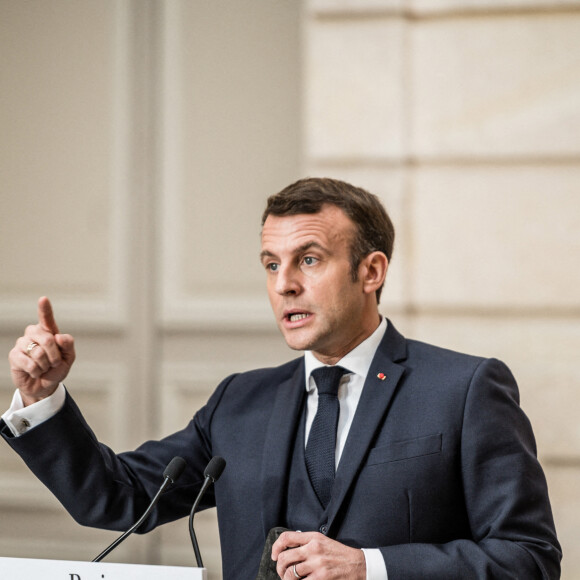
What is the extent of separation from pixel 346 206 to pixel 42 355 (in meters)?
0.81

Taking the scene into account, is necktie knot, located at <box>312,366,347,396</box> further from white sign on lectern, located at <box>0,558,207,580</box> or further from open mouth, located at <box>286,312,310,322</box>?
white sign on lectern, located at <box>0,558,207,580</box>

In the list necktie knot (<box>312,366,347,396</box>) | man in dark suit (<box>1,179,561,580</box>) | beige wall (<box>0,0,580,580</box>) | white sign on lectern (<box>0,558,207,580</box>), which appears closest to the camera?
white sign on lectern (<box>0,558,207,580</box>)

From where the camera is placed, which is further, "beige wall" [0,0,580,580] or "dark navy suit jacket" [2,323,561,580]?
"beige wall" [0,0,580,580]

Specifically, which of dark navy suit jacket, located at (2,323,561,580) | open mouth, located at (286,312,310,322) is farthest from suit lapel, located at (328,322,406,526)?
open mouth, located at (286,312,310,322)

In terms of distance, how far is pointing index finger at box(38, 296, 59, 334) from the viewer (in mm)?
1686

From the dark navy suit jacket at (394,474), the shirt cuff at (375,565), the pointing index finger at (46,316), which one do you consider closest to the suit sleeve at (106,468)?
the dark navy suit jacket at (394,474)

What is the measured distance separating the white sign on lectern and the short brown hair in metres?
0.86

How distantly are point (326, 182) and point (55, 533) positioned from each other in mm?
2303

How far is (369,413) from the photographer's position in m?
1.85

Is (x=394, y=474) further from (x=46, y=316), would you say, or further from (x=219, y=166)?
(x=219, y=166)

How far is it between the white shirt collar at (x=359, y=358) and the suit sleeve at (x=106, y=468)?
0.99 feet

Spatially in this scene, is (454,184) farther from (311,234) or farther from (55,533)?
(55,533)

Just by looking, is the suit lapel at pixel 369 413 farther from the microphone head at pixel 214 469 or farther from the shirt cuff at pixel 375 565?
the microphone head at pixel 214 469

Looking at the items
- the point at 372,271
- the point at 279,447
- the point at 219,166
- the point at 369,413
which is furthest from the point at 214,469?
the point at 219,166
